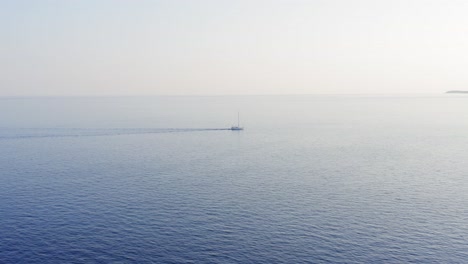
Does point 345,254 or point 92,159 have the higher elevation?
point 92,159

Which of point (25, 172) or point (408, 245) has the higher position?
point (25, 172)

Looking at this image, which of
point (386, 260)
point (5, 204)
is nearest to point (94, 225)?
point (5, 204)

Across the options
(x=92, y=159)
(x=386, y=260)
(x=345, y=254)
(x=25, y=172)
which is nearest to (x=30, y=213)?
(x=25, y=172)

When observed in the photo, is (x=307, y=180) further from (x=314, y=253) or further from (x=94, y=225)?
(x=94, y=225)

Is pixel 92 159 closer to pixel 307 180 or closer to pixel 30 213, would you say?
pixel 30 213

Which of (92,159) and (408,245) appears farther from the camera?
(92,159)

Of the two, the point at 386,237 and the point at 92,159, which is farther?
the point at 92,159

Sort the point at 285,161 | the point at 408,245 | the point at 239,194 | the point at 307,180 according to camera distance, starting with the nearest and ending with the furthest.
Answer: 1. the point at 408,245
2. the point at 239,194
3. the point at 307,180
4. the point at 285,161

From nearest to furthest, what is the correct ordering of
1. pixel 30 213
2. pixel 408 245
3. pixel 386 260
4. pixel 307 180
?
pixel 386 260
pixel 408 245
pixel 30 213
pixel 307 180

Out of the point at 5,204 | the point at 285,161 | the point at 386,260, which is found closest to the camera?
the point at 386,260
